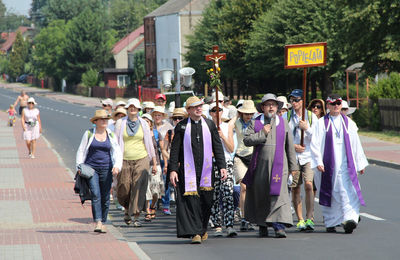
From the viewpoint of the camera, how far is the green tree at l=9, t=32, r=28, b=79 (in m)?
146

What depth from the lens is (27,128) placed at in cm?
2161

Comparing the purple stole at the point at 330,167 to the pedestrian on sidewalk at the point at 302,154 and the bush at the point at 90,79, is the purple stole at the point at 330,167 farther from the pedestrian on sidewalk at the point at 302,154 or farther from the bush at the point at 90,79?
the bush at the point at 90,79

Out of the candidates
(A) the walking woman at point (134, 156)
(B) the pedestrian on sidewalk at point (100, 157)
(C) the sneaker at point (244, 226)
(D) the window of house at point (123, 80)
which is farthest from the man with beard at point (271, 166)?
(D) the window of house at point (123, 80)

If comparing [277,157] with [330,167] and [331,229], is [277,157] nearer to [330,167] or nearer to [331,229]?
[330,167]

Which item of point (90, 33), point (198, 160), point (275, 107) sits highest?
point (90, 33)

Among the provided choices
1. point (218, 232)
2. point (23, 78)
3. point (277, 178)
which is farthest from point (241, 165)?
point (23, 78)

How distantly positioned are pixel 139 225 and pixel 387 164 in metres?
9.11

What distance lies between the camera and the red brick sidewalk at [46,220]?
8.98 m

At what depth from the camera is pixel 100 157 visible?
33.9 ft

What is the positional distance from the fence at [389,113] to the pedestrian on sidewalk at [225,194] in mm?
17884

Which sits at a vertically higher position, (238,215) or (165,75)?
(165,75)

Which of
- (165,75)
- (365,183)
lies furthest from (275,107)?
(165,75)

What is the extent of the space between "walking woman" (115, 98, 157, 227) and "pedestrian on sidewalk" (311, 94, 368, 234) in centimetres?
249

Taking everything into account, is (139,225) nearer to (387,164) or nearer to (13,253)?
(13,253)
